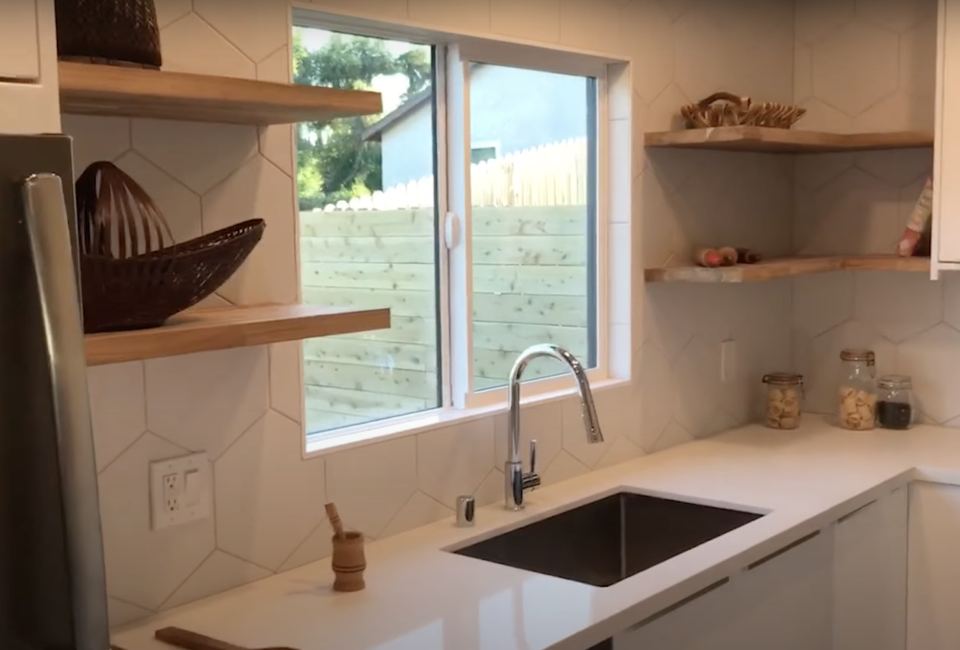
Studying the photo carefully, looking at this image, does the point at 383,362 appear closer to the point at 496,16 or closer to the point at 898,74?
the point at 496,16

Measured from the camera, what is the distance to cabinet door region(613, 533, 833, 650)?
6.10 feet

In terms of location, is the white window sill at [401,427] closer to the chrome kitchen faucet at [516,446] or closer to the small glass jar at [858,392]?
the chrome kitchen faucet at [516,446]

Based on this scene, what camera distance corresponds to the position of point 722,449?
288 centimetres

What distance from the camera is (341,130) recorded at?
2.16m

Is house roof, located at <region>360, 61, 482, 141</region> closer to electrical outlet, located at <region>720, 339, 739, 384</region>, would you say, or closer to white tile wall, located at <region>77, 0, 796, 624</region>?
white tile wall, located at <region>77, 0, 796, 624</region>

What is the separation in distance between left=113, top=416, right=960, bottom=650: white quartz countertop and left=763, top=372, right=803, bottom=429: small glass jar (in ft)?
1.28

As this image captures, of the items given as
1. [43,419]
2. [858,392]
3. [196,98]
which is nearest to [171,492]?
[196,98]

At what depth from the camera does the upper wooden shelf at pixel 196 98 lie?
1333 millimetres

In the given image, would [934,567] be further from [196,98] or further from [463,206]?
[196,98]

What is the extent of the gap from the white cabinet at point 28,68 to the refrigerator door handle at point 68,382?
15 cm

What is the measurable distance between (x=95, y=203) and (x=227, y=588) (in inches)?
29.8

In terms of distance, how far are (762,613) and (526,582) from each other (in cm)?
55

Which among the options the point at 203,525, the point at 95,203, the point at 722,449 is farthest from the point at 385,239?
the point at 722,449

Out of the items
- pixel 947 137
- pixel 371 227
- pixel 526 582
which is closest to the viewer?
pixel 526 582
